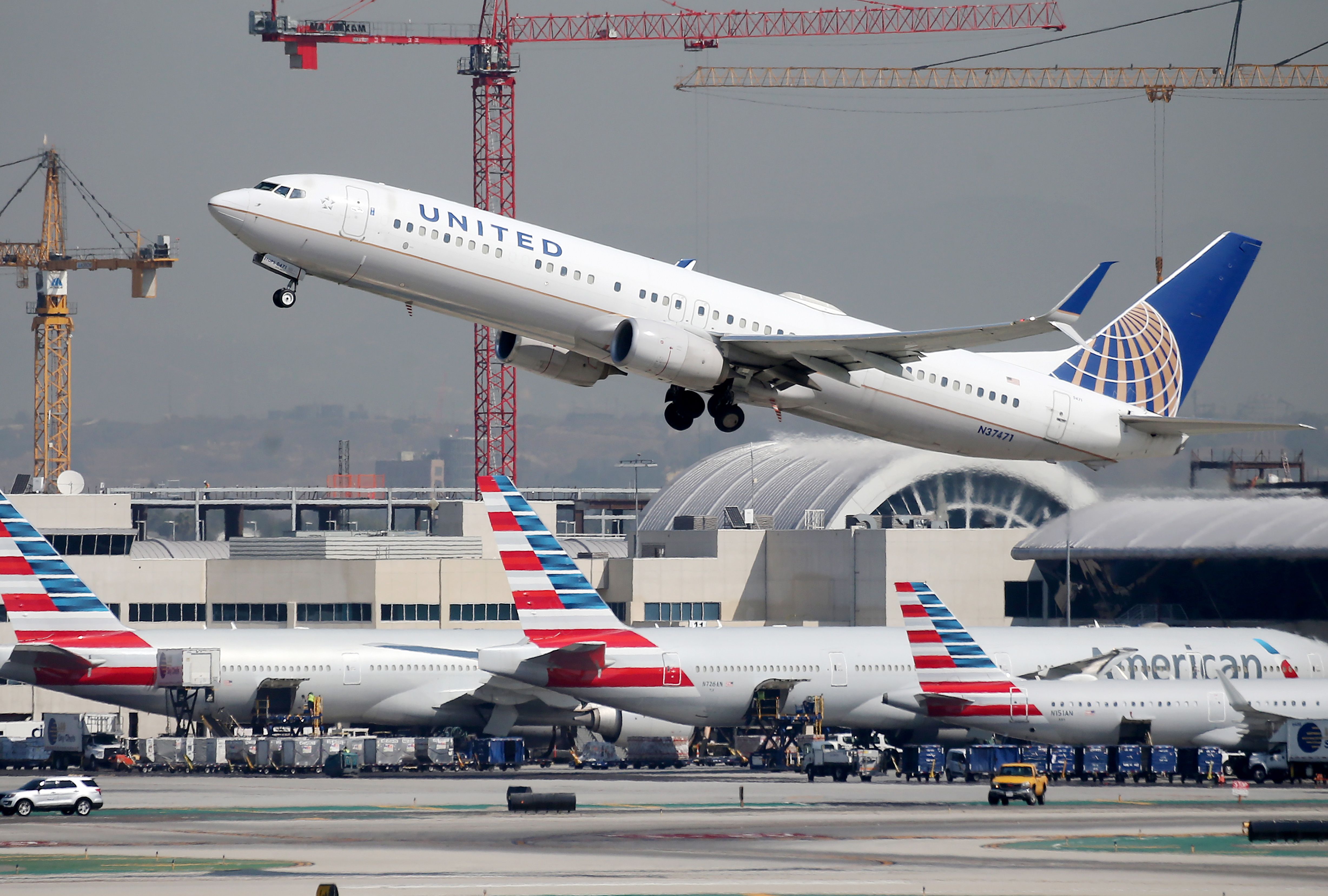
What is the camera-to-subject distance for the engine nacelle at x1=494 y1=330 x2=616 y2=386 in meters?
51.2

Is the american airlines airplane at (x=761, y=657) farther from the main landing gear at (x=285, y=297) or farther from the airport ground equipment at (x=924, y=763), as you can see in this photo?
the main landing gear at (x=285, y=297)

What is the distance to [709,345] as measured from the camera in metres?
49.1

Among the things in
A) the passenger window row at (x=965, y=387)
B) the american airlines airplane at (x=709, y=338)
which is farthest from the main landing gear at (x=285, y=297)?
the passenger window row at (x=965, y=387)

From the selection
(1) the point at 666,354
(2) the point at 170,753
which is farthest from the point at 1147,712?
(2) the point at 170,753

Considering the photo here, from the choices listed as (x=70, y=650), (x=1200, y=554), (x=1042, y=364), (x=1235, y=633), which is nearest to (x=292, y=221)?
(x=1042, y=364)

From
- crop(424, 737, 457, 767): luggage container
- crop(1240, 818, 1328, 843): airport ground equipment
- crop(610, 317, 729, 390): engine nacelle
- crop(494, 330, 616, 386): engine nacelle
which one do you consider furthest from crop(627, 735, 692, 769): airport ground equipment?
crop(610, 317, 729, 390): engine nacelle

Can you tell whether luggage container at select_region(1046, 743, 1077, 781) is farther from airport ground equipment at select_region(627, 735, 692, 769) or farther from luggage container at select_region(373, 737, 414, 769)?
luggage container at select_region(373, 737, 414, 769)

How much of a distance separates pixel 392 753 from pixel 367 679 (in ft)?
11.8

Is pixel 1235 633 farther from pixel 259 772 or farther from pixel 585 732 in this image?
pixel 259 772

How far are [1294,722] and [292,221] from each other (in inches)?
1857

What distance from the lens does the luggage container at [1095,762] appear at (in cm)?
7050

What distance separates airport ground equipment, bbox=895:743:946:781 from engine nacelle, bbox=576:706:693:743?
1051 cm

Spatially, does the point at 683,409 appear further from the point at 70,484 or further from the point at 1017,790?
the point at 70,484

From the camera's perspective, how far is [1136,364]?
60281mm
